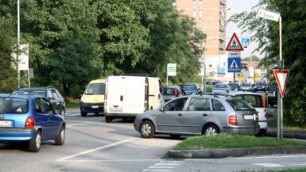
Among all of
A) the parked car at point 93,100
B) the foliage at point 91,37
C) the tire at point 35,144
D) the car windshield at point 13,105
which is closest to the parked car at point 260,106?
the tire at point 35,144

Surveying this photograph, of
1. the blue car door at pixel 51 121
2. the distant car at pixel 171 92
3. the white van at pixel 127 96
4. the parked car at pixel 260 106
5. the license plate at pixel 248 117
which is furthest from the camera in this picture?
the distant car at pixel 171 92

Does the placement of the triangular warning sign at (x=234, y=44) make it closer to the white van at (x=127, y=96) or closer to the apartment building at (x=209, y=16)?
the white van at (x=127, y=96)

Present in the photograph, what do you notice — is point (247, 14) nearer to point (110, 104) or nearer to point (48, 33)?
point (110, 104)

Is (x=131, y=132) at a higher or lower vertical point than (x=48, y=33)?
lower

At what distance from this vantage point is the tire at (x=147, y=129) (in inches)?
797

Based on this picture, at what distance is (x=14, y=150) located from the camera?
1574 cm

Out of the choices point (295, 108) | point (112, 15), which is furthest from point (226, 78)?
point (295, 108)

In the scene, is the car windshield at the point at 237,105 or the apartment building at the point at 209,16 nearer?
the car windshield at the point at 237,105

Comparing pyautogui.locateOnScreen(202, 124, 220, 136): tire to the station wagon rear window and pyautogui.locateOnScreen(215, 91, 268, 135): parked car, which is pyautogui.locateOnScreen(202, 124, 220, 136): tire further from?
pyautogui.locateOnScreen(215, 91, 268, 135): parked car

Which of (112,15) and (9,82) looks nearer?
(9,82)

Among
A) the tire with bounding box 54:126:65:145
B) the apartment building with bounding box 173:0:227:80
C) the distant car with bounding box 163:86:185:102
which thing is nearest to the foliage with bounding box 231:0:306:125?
the tire with bounding box 54:126:65:145

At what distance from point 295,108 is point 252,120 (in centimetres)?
584

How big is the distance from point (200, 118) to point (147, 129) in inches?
88.0

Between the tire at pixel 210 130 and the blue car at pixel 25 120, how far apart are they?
518 cm
